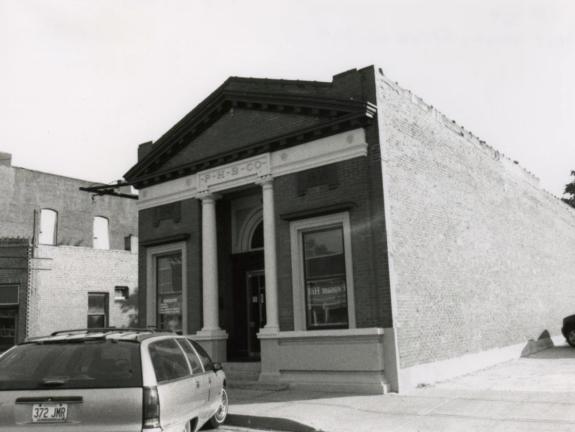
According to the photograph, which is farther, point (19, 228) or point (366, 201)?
point (19, 228)

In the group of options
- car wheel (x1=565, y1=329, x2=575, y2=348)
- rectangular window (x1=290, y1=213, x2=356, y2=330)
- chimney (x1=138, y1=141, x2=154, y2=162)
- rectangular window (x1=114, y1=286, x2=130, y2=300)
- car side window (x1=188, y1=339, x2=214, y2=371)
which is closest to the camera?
car side window (x1=188, y1=339, x2=214, y2=371)

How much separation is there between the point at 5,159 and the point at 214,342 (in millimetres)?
20037

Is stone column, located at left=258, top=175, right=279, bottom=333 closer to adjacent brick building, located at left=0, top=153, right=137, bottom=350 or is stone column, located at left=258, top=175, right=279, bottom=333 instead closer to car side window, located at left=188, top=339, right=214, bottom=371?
car side window, located at left=188, top=339, right=214, bottom=371

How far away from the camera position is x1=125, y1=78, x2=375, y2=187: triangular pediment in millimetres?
12773

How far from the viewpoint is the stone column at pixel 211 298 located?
14.4m

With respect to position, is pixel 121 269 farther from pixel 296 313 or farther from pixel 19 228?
pixel 296 313

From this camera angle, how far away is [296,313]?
12805 mm

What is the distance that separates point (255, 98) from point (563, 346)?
15.3m

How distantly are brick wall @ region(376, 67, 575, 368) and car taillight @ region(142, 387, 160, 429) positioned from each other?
7.12 meters

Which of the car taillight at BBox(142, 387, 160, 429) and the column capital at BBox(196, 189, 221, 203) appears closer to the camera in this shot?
the car taillight at BBox(142, 387, 160, 429)

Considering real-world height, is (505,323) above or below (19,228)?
below

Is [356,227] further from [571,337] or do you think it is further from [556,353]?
[571,337]

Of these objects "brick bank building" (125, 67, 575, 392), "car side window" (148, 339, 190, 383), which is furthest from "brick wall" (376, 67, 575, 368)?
"car side window" (148, 339, 190, 383)

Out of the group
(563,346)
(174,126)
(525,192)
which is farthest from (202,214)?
(563,346)
